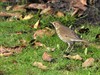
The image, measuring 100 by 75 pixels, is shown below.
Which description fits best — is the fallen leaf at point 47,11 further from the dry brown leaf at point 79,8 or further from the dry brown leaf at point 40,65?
the dry brown leaf at point 40,65

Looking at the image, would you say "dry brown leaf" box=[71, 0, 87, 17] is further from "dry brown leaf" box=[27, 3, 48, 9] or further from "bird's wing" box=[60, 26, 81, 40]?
"bird's wing" box=[60, 26, 81, 40]

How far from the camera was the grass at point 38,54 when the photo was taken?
7543 mm

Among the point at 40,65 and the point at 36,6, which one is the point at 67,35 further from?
the point at 36,6

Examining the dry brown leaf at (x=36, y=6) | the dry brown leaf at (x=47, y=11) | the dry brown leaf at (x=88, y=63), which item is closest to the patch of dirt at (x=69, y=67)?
the dry brown leaf at (x=88, y=63)

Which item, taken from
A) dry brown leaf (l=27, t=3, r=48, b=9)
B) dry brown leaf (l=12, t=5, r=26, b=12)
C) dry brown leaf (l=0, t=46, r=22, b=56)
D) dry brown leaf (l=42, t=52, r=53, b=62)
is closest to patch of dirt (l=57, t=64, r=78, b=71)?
dry brown leaf (l=42, t=52, r=53, b=62)

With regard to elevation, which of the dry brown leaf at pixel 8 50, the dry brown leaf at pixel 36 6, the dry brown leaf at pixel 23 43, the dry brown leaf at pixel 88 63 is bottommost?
the dry brown leaf at pixel 8 50

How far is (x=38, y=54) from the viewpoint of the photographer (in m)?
8.18

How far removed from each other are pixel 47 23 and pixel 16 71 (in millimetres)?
2193

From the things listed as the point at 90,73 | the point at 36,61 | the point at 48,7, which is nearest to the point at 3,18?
the point at 48,7

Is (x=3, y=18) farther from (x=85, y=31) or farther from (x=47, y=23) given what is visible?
(x=85, y=31)

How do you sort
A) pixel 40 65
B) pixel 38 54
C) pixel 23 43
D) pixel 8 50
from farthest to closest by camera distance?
pixel 23 43 < pixel 8 50 < pixel 38 54 < pixel 40 65

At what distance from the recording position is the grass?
7543 mm

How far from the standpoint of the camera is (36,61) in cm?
792

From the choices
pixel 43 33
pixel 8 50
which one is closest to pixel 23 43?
pixel 8 50
